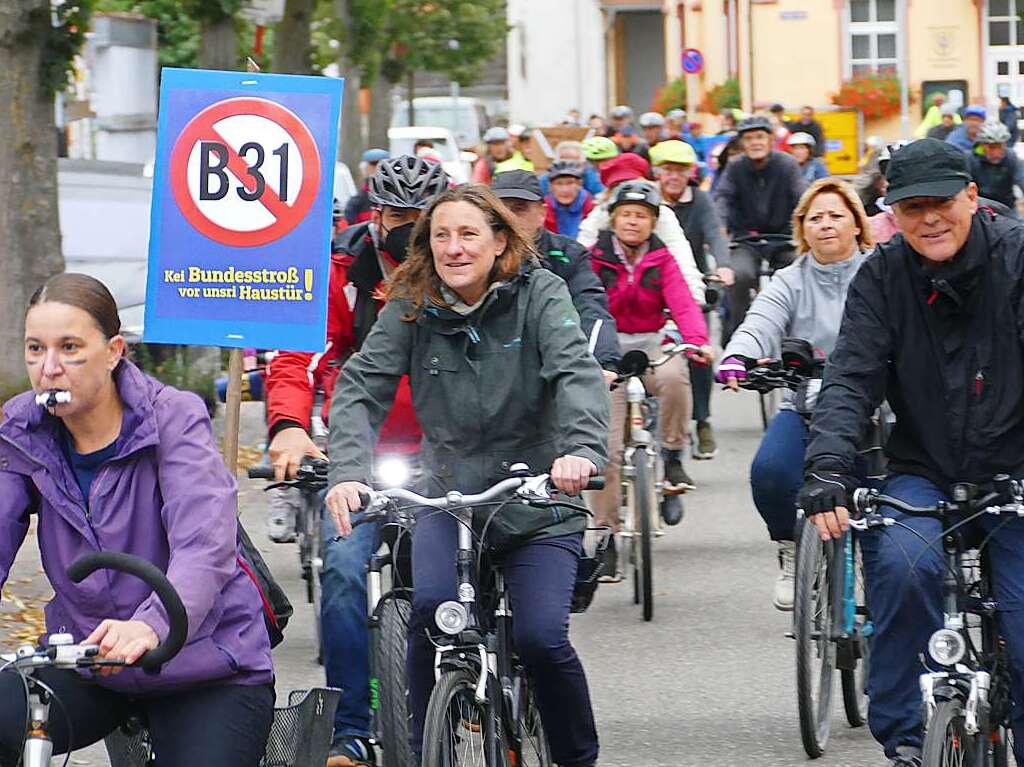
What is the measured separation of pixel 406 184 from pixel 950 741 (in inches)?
108

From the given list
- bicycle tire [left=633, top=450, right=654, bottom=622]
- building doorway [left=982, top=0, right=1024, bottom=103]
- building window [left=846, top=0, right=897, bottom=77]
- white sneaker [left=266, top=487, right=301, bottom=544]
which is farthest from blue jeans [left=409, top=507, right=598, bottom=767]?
building window [left=846, top=0, right=897, bottom=77]

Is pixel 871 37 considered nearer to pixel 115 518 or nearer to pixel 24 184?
pixel 24 184

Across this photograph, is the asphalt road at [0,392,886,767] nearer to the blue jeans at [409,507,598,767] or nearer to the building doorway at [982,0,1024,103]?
the blue jeans at [409,507,598,767]

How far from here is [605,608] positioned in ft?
31.9

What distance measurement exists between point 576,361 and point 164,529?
1414 mm

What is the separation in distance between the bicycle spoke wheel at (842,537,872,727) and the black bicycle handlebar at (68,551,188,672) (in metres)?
3.48

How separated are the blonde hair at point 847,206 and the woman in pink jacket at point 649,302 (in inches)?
77.8

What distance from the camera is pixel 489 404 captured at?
18.4 ft

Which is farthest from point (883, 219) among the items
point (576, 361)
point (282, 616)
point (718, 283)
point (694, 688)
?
point (282, 616)

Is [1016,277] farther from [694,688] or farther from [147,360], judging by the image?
[147,360]

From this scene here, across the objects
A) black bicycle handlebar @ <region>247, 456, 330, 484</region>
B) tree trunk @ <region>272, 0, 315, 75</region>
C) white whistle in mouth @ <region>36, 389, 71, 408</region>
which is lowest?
black bicycle handlebar @ <region>247, 456, 330, 484</region>

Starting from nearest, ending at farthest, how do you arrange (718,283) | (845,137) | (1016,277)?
(1016,277)
(718,283)
(845,137)

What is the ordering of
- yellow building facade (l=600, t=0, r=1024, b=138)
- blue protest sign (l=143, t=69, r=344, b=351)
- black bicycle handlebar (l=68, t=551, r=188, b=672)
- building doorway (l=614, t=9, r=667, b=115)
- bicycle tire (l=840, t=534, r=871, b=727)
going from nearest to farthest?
black bicycle handlebar (l=68, t=551, r=188, b=672), blue protest sign (l=143, t=69, r=344, b=351), bicycle tire (l=840, t=534, r=871, b=727), yellow building facade (l=600, t=0, r=1024, b=138), building doorway (l=614, t=9, r=667, b=115)

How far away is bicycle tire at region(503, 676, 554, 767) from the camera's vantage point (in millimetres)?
5637
